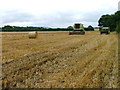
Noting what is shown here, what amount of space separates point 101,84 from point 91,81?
0.81 ft

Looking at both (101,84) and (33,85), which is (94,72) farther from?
(33,85)

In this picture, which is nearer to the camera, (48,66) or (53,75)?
(53,75)

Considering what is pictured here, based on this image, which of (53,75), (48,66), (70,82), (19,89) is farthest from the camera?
(48,66)

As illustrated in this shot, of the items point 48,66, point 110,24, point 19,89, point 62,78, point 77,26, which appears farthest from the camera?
point 110,24

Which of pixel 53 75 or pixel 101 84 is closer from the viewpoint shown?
pixel 101 84

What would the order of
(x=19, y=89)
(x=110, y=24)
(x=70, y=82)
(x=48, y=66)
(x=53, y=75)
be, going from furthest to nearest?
1. (x=110, y=24)
2. (x=48, y=66)
3. (x=53, y=75)
4. (x=70, y=82)
5. (x=19, y=89)

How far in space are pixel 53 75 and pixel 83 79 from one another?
872 millimetres

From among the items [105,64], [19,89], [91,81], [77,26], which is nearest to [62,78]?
[91,81]

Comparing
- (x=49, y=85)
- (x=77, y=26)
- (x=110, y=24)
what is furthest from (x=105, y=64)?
(x=110, y=24)

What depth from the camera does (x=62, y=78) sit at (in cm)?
439

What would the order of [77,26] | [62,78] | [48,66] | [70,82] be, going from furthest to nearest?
[77,26]
[48,66]
[62,78]
[70,82]

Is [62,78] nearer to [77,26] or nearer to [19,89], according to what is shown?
[19,89]

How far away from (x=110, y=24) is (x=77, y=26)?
2494 centimetres

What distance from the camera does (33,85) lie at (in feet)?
13.1
